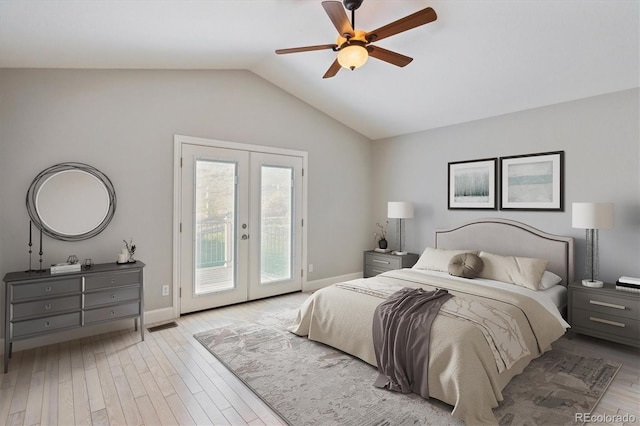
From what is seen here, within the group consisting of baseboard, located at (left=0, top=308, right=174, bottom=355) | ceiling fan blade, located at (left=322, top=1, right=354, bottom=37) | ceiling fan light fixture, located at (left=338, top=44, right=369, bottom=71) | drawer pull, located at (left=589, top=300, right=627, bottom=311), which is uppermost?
ceiling fan blade, located at (left=322, top=1, right=354, bottom=37)

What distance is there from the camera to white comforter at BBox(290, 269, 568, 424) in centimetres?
216

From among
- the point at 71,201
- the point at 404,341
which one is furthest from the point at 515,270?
the point at 71,201

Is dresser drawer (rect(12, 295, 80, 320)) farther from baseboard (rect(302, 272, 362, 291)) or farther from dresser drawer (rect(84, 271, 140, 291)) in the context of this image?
baseboard (rect(302, 272, 362, 291))

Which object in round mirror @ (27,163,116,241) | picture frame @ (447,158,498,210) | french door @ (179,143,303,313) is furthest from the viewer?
picture frame @ (447,158,498,210)

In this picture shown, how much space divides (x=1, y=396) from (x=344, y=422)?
2.45m

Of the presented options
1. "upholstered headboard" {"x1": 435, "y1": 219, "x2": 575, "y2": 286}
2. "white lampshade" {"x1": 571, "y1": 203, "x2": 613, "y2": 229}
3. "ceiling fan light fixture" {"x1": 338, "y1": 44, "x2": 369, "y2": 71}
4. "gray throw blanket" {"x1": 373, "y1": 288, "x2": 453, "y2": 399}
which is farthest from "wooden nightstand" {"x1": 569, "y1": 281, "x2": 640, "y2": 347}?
"ceiling fan light fixture" {"x1": 338, "y1": 44, "x2": 369, "y2": 71}

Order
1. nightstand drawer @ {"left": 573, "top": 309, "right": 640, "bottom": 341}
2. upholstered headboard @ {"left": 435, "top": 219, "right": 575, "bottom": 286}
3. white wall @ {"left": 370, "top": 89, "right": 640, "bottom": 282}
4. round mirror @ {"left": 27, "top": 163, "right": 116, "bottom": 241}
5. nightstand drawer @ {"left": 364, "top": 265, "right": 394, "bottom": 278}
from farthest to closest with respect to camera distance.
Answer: nightstand drawer @ {"left": 364, "top": 265, "right": 394, "bottom": 278}
upholstered headboard @ {"left": 435, "top": 219, "right": 575, "bottom": 286}
white wall @ {"left": 370, "top": 89, "right": 640, "bottom": 282}
round mirror @ {"left": 27, "top": 163, "right": 116, "bottom": 241}
nightstand drawer @ {"left": 573, "top": 309, "right": 640, "bottom": 341}

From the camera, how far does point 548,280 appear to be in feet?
11.8

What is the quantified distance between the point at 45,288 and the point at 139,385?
49.2 inches

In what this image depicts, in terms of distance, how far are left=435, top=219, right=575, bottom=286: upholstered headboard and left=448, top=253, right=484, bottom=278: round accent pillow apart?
630mm

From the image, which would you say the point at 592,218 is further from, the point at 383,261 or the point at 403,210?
the point at 383,261

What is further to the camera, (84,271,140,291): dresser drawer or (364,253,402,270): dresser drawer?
(364,253,402,270): dresser drawer

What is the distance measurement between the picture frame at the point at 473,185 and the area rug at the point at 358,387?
2092 millimetres

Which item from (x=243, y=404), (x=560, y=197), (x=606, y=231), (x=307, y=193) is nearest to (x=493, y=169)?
(x=560, y=197)
